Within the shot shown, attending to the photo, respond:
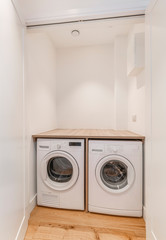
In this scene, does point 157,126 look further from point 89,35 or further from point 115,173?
point 89,35

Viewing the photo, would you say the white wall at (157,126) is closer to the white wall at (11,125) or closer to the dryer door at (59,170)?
the dryer door at (59,170)

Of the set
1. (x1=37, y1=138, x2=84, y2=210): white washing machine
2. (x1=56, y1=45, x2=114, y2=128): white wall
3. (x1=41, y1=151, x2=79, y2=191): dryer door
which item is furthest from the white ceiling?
(x1=41, y1=151, x2=79, y2=191): dryer door

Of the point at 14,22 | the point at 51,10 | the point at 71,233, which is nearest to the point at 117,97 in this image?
the point at 51,10

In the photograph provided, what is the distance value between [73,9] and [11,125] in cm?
124

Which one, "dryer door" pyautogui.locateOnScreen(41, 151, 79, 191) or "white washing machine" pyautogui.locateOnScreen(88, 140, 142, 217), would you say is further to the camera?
"dryer door" pyautogui.locateOnScreen(41, 151, 79, 191)

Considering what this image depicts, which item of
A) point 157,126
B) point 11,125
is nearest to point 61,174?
point 11,125

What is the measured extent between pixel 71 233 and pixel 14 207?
0.69 meters

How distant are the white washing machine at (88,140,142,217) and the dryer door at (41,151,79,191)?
240 millimetres

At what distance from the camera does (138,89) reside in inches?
76.4

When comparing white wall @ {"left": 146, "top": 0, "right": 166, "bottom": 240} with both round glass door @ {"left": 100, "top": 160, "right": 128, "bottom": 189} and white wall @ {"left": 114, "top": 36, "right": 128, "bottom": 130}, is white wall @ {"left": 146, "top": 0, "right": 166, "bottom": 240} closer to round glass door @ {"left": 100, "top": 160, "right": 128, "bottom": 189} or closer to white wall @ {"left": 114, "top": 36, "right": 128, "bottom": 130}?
round glass door @ {"left": 100, "top": 160, "right": 128, "bottom": 189}

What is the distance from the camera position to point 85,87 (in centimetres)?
281

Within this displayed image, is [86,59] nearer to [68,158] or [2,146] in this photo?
[68,158]

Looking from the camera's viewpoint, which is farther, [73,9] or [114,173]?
[114,173]

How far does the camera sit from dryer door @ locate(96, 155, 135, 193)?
5.31ft
